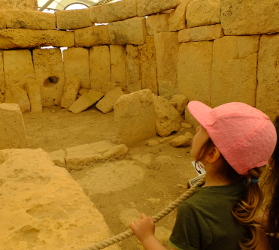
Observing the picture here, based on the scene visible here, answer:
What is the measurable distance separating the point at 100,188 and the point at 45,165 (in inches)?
44.5

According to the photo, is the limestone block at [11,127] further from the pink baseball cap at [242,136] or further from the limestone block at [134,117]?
the pink baseball cap at [242,136]

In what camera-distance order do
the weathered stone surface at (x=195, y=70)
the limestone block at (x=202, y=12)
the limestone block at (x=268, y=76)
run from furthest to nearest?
the weathered stone surface at (x=195, y=70)
the limestone block at (x=202, y=12)
the limestone block at (x=268, y=76)

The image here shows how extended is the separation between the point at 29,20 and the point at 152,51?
9.08 feet

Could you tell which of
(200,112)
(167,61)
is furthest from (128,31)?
(200,112)

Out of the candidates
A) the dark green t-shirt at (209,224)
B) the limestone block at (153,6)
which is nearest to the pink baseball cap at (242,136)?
the dark green t-shirt at (209,224)

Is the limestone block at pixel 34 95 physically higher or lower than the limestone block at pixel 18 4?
lower

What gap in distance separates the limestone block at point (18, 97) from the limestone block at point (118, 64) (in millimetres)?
1971

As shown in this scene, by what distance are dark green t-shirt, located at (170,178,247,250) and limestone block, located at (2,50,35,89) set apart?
6.22 metres

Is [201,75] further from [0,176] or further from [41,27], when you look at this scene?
[41,27]

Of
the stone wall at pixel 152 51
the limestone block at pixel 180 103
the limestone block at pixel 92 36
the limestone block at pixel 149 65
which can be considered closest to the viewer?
the stone wall at pixel 152 51

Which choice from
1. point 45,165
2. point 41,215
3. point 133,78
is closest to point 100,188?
point 45,165

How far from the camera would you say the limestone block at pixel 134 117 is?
418 centimetres

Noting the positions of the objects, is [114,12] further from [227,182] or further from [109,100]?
[227,182]

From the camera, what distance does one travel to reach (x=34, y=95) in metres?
6.52
